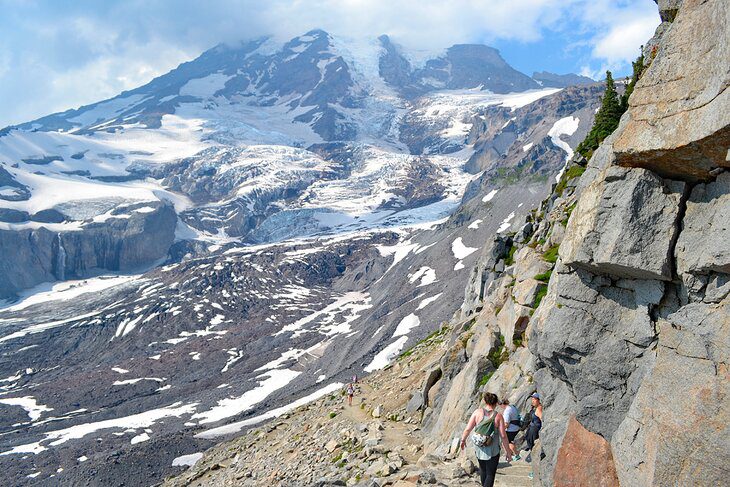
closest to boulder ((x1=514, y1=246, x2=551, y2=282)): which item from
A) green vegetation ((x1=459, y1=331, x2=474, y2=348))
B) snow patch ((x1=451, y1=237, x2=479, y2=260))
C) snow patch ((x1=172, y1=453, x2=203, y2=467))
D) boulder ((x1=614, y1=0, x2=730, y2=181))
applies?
green vegetation ((x1=459, y1=331, x2=474, y2=348))

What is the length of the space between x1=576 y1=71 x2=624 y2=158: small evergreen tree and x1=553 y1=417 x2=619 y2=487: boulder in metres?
21.1

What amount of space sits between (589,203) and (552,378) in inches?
181

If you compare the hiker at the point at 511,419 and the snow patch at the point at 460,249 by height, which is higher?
the hiker at the point at 511,419

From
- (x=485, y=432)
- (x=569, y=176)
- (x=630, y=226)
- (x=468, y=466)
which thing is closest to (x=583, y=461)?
(x=485, y=432)

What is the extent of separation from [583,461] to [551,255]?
36.5 feet

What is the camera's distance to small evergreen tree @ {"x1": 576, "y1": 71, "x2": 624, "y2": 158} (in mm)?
28016

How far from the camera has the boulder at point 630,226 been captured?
9992 mm

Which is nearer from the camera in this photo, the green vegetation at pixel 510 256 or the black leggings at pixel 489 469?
the black leggings at pixel 489 469

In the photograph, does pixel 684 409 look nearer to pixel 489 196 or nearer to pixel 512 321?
pixel 512 321

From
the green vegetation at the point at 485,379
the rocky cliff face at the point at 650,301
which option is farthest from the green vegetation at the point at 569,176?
the rocky cliff face at the point at 650,301

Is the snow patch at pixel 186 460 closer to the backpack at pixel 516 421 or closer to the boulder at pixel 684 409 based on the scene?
the backpack at pixel 516 421

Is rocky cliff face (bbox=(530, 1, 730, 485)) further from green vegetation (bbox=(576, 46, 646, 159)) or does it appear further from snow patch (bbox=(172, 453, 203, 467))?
snow patch (bbox=(172, 453, 203, 467))

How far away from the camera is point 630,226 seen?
410 inches

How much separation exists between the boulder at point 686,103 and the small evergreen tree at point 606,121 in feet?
61.0
